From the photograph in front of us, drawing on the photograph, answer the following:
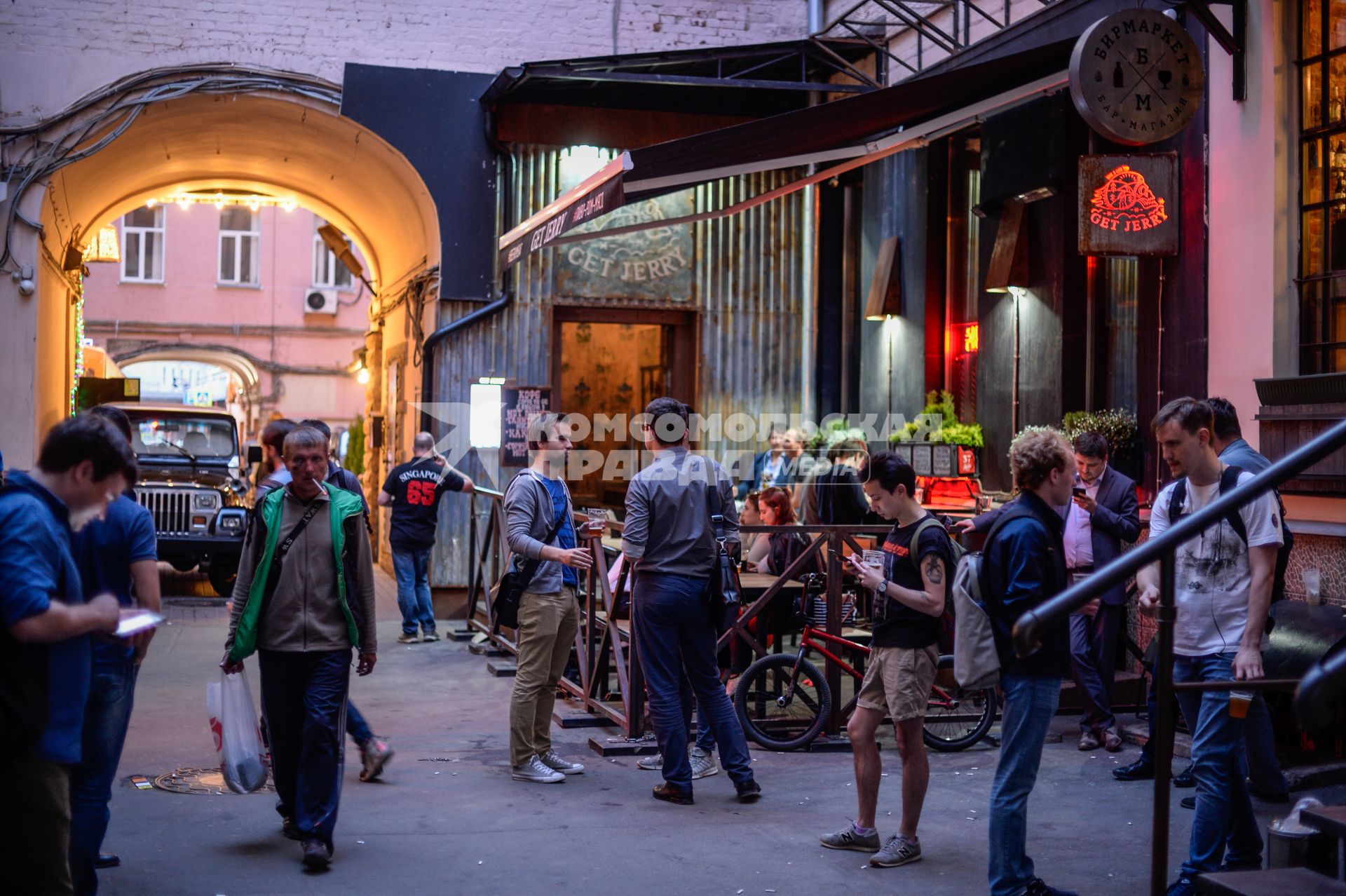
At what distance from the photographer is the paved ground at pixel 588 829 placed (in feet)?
17.3

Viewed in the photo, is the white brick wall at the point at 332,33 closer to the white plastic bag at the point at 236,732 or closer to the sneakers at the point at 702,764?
the sneakers at the point at 702,764

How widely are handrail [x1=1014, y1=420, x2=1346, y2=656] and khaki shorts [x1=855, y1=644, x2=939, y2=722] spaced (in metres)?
1.88

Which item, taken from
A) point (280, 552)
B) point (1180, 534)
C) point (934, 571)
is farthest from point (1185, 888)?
point (280, 552)

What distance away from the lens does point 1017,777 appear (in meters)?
4.71

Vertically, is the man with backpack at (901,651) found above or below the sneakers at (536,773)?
above

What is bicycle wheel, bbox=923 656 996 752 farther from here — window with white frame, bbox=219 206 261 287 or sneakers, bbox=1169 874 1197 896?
window with white frame, bbox=219 206 261 287

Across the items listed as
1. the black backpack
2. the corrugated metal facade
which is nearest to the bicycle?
the black backpack

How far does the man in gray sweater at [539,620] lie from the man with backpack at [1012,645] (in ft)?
8.19

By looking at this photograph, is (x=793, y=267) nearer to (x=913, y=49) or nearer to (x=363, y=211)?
(x=913, y=49)

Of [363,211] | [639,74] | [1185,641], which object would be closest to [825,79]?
[639,74]

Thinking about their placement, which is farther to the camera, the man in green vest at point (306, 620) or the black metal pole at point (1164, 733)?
the man in green vest at point (306, 620)

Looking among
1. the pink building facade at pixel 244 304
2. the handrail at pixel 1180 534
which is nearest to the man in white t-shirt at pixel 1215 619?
the handrail at pixel 1180 534

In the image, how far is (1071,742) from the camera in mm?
7934

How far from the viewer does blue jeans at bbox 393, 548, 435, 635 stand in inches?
470
